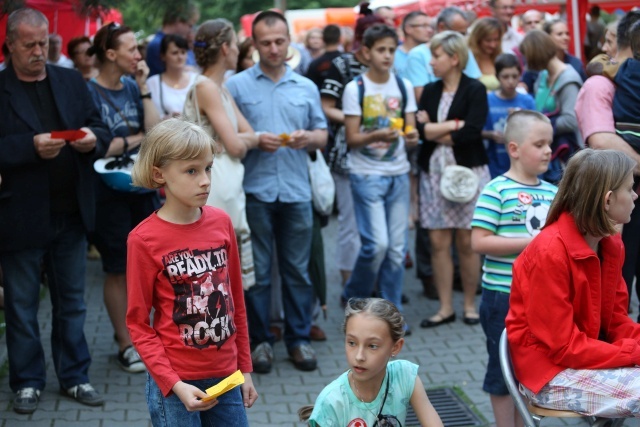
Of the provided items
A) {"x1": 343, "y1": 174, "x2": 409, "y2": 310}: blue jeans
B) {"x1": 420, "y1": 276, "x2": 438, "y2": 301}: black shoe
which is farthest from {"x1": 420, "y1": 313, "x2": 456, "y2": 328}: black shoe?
{"x1": 420, "y1": 276, "x2": 438, "y2": 301}: black shoe

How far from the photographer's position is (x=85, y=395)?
5.45 metres

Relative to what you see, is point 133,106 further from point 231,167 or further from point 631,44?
point 631,44

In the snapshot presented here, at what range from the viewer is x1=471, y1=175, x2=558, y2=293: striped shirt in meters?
4.57

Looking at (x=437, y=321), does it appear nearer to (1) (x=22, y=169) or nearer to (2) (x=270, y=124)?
(2) (x=270, y=124)

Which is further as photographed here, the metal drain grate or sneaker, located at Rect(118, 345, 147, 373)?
sneaker, located at Rect(118, 345, 147, 373)

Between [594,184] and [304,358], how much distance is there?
2.98m

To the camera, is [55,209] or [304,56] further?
[304,56]

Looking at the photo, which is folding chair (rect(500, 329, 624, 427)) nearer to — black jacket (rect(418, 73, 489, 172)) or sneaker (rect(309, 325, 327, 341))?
sneaker (rect(309, 325, 327, 341))

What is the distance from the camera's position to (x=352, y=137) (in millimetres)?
6746

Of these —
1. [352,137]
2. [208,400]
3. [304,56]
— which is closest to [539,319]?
[208,400]

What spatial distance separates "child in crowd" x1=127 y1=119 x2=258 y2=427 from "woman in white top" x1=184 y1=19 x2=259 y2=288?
2108 millimetres

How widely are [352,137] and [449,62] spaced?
99cm

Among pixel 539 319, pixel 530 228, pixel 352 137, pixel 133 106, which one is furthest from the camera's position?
pixel 352 137

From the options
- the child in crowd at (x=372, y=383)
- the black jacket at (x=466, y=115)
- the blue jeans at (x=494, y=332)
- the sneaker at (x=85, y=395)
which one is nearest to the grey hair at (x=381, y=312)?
the child in crowd at (x=372, y=383)
